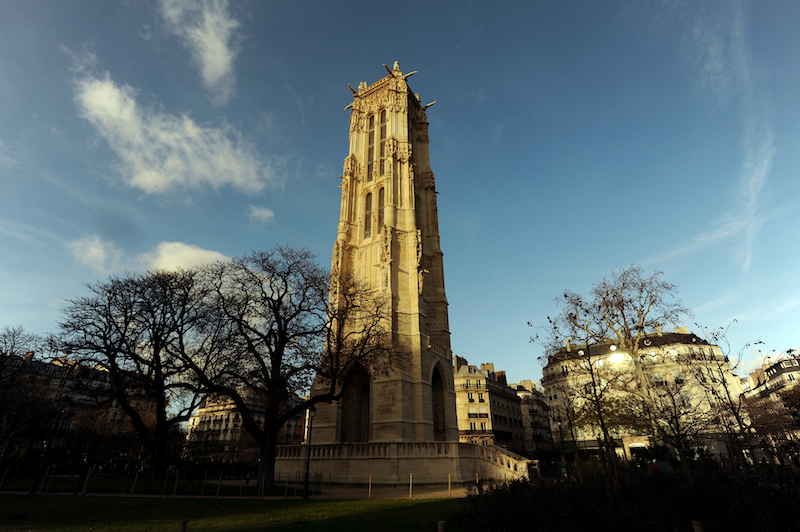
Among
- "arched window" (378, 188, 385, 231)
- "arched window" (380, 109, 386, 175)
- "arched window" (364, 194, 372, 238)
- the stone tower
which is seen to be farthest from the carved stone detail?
"arched window" (364, 194, 372, 238)

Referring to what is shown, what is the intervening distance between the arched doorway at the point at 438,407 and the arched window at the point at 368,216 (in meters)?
12.1

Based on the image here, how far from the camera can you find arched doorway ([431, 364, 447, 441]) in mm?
28250

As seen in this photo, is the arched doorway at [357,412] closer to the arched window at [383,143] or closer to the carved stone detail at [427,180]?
the arched window at [383,143]

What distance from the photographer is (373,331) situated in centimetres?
2389

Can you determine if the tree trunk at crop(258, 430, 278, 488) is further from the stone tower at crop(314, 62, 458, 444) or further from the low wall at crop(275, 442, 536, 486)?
the stone tower at crop(314, 62, 458, 444)

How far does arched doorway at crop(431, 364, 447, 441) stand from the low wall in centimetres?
433

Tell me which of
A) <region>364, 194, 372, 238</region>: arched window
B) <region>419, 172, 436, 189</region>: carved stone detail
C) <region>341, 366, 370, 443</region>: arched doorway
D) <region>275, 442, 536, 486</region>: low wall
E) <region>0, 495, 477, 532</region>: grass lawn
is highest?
<region>419, 172, 436, 189</region>: carved stone detail

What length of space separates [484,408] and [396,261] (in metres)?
36.5

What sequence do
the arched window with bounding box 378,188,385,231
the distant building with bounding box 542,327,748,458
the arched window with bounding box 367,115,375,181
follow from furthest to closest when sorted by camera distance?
the arched window with bounding box 367,115,375,181 < the arched window with bounding box 378,188,385,231 < the distant building with bounding box 542,327,748,458

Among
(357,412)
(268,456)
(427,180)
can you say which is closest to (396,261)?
(357,412)

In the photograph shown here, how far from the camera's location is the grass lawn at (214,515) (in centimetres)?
907

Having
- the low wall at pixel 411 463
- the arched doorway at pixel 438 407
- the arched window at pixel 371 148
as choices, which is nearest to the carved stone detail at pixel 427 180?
the arched window at pixel 371 148

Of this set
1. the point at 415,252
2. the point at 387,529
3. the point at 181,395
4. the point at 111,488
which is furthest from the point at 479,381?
the point at 387,529

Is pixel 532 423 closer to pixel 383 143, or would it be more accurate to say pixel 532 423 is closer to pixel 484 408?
pixel 484 408
